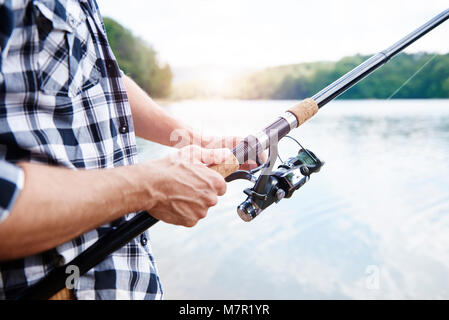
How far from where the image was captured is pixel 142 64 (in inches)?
105

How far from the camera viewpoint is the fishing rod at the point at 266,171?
2.13 feet

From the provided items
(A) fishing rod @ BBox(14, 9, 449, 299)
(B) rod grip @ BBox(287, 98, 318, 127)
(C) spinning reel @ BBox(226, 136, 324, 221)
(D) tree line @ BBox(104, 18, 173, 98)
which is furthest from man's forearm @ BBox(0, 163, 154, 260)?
(D) tree line @ BBox(104, 18, 173, 98)

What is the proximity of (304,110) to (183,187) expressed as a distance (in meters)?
0.46

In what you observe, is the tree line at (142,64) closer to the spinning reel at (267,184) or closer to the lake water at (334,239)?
the lake water at (334,239)

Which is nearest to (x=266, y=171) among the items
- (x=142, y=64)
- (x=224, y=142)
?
(x=224, y=142)

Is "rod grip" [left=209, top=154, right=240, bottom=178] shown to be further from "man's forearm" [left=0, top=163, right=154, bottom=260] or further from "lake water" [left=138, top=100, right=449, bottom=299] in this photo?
"lake water" [left=138, top=100, right=449, bottom=299]

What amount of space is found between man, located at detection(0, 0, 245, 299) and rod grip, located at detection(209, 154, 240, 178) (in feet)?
0.08

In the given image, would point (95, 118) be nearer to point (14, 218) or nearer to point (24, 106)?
point (24, 106)

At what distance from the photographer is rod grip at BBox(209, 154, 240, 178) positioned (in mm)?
771

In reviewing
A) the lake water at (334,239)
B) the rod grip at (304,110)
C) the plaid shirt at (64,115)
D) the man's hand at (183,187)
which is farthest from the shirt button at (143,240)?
the lake water at (334,239)

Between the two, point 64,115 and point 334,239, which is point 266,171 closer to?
point 64,115

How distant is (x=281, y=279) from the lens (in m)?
3.63
